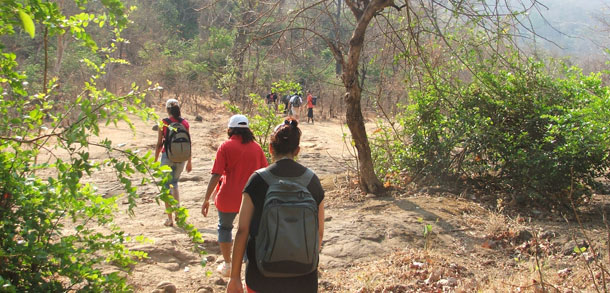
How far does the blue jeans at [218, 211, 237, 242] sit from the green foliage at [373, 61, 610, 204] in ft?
12.2

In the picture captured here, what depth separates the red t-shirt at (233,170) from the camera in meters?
4.12

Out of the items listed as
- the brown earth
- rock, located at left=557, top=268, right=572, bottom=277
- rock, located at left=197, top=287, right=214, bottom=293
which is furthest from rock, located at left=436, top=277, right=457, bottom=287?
rock, located at left=197, top=287, right=214, bottom=293

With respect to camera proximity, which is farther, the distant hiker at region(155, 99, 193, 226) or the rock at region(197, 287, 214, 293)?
the distant hiker at region(155, 99, 193, 226)

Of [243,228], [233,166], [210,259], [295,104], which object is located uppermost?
[295,104]

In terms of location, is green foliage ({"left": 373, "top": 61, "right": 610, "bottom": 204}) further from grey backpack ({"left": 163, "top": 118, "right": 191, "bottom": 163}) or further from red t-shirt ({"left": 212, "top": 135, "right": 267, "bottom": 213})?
red t-shirt ({"left": 212, "top": 135, "right": 267, "bottom": 213})

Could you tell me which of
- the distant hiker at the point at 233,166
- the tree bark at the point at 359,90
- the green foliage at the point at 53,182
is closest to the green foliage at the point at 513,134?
the tree bark at the point at 359,90

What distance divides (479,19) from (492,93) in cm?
140

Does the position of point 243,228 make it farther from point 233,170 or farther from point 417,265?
point 417,265

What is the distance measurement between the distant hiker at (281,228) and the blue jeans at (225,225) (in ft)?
4.76

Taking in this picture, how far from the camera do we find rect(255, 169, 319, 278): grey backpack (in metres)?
2.42

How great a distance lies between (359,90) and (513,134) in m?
2.22

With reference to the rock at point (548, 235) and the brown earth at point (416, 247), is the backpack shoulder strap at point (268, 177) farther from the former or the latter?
the rock at point (548, 235)

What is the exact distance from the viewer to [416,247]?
5281mm

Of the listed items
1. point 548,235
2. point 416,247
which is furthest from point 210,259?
point 548,235
